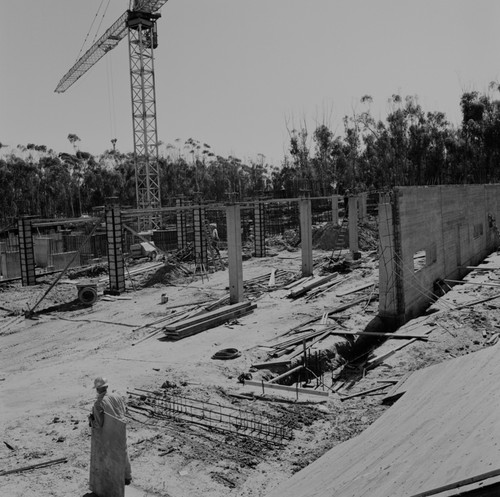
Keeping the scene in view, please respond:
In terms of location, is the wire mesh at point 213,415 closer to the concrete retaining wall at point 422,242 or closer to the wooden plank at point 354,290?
the concrete retaining wall at point 422,242

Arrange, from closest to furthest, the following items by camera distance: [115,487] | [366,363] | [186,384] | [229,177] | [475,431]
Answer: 1. [475,431]
2. [115,487]
3. [186,384]
4. [366,363]
5. [229,177]

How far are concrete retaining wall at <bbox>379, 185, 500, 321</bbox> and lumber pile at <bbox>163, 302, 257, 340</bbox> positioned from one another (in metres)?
4.40

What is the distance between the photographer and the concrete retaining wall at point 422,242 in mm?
13594

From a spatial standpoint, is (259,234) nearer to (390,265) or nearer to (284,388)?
(390,265)

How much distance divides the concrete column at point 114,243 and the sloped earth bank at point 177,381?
82cm

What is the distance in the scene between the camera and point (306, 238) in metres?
21.9

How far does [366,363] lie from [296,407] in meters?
3.07

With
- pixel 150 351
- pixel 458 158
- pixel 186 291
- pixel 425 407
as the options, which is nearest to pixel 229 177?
pixel 458 158

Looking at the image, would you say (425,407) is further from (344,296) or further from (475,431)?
(344,296)

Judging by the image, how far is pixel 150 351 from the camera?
1252 centimetres

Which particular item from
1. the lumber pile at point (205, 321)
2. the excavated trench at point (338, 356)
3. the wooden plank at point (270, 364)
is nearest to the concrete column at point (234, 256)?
the lumber pile at point (205, 321)

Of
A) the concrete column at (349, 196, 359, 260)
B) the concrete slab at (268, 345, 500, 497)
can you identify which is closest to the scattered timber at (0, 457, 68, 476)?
the concrete slab at (268, 345, 500, 497)

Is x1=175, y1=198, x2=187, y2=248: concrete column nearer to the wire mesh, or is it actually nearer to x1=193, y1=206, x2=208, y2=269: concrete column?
x1=193, y1=206, x2=208, y2=269: concrete column

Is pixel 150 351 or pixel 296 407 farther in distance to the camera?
pixel 150 351
